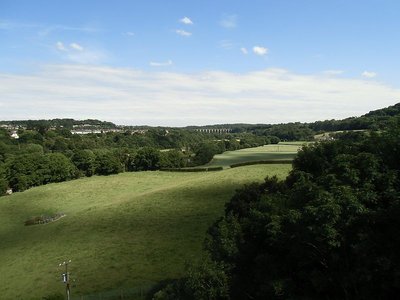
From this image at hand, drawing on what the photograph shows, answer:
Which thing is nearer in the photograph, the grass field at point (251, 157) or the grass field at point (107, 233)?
the grass field at point (107, 233)

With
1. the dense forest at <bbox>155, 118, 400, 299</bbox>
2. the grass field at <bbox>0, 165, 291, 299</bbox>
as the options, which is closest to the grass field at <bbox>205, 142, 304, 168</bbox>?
the grass field at <bbox>0, 165, 291, 299</bbox>

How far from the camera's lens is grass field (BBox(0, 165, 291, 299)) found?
43000 mm

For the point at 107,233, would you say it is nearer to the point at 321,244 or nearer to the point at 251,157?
the point at 321,244

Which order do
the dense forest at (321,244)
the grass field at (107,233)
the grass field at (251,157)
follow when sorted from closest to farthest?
1. the dense forest at (321,244)
2. the grass field at (107,233)
3. the grass field at (251,157)

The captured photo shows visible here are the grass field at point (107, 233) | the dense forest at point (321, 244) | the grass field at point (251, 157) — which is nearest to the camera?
the dense forest at point (321, 244)

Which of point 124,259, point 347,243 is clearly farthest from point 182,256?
point 347,243

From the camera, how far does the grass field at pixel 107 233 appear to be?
4300 centimetres

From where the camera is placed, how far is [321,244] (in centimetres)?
2328

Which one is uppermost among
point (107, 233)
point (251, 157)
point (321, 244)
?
point (321, 244)

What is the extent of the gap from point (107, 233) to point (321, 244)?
139 feet

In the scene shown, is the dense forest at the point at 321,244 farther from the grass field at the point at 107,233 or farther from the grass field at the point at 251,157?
the grass field at the point at 251,157

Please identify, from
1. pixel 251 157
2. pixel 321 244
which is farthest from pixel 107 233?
pixel 251 157

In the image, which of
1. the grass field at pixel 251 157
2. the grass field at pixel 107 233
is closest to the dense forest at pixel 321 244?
the grass field at pixel 107 233

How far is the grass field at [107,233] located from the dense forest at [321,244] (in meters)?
5.41
